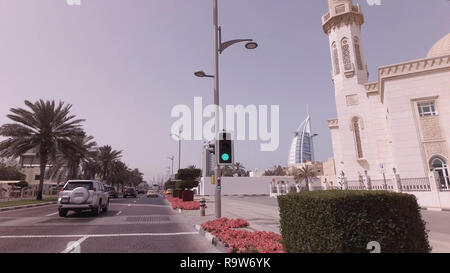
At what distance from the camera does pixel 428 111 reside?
24141mm

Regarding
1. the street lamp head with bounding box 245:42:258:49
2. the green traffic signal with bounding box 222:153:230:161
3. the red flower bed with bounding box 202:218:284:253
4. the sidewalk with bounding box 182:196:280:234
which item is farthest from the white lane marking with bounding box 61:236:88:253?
the street lamp head with bounding box 245:42:258:49

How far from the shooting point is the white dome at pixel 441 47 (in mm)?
30019

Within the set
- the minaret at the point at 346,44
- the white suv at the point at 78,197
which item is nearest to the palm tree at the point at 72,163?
the white suv at the point at 78,197

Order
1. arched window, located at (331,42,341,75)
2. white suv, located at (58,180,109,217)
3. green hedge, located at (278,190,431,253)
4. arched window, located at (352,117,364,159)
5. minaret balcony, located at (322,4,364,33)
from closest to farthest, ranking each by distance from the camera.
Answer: green hedge, located at (278,190,431,253) → white suv, located at (58,180,109,217) → arched window, located at (352,117,364,159) → minaret balcony, located at (322,4,364,33) → arched window, located at (331,42,341,75)

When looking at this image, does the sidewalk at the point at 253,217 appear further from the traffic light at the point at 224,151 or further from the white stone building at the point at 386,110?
the white stone building at the point at 386,110

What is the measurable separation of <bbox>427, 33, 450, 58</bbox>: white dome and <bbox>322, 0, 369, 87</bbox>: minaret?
7.88 metres

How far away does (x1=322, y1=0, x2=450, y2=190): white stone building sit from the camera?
2361 centimetres

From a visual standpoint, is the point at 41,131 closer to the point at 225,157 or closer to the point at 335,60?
the point at 225,157

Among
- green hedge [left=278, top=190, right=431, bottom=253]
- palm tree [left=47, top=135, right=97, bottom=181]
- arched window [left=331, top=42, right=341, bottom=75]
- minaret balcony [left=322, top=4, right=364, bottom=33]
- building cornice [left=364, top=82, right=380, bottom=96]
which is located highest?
minaret balcony [left=322, top=4, right=364, bottom=33]

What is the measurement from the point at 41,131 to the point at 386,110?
3892 centimetres

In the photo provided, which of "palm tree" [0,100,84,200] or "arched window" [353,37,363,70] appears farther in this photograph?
"arched window" [353,37,363,70]

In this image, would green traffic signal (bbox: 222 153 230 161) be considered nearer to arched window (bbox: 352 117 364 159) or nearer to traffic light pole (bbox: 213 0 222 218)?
traffic light pole (bbox: 213 0 222 218)
